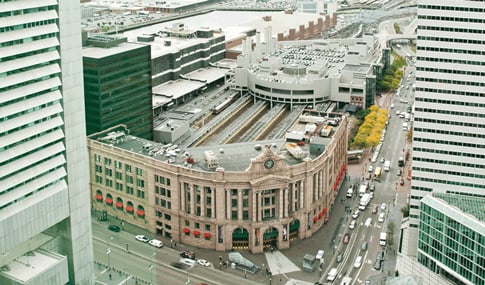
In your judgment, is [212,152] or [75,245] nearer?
[75,245]

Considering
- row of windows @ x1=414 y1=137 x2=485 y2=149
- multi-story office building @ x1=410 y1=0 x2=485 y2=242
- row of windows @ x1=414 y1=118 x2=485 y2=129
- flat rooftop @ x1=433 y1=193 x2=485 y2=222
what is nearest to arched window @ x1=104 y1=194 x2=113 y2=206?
multi-story office building @ x1=410 y1=0 x2=485 y2=242

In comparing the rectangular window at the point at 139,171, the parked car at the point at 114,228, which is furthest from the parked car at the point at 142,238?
the rectangular window at the point at 139,171

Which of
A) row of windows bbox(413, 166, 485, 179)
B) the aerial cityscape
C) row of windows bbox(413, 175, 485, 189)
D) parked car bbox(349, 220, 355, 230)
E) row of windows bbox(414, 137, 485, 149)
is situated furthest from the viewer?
parked car bbox(349, 220, 355, 230)

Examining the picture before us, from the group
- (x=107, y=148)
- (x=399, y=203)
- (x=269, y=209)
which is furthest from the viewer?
(x=399, y=203)

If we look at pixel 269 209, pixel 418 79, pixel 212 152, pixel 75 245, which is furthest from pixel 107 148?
pixel 418 79

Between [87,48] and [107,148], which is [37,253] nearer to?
[107,148]

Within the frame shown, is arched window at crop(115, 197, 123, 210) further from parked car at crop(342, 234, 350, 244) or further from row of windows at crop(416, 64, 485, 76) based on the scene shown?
row of windows at crop(416, 64, 485, 76)
